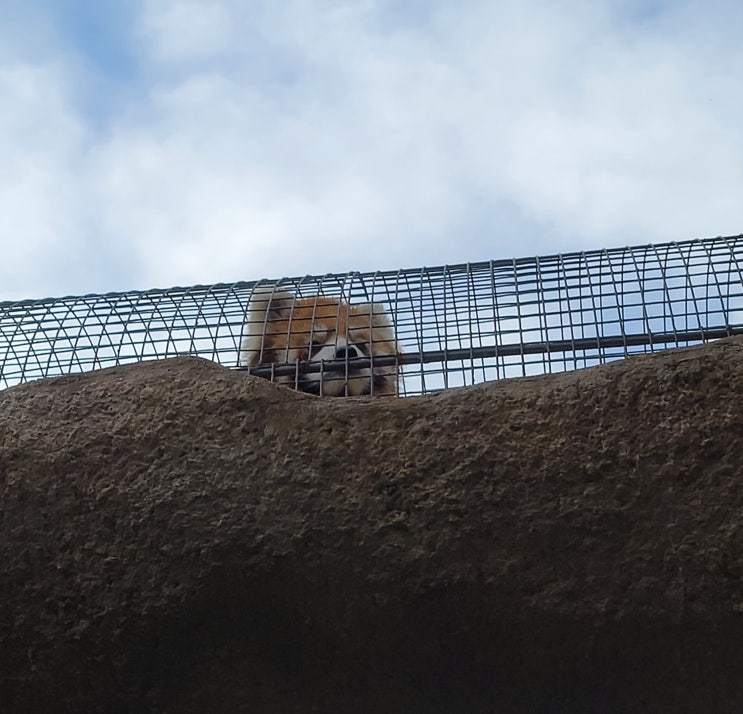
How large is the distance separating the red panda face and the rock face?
29.0 inches

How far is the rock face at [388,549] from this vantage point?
3.50 feet

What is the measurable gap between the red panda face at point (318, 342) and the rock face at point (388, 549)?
0.74m

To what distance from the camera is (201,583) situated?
3.64ft

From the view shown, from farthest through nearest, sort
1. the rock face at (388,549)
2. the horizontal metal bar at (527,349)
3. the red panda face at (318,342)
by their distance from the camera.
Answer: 1. the red panda face at (318,342)
2. the horizontal metal bar at (527,349)
3. the rock face at (388,549)

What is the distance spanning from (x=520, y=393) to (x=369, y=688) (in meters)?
0.38

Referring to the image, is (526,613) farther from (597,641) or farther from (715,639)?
(715,639)

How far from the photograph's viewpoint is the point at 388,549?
1.09 metres

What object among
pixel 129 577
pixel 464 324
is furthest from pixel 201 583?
pixel 464 324

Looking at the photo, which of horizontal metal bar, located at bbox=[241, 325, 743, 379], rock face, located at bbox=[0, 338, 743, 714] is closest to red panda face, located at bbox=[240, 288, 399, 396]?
horizontal metal bar, located at bbox=[241, 325, 743, 379]

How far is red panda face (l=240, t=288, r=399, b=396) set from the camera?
1.95 metres

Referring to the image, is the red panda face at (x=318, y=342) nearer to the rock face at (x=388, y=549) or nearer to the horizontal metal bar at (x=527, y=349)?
the horizontal metal bar at (x=527, y=349)

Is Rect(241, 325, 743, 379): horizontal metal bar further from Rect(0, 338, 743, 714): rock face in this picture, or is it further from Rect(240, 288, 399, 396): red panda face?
Rect(0, 338, 743, 714): rock face

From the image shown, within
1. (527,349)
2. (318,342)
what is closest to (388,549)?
(527,349)

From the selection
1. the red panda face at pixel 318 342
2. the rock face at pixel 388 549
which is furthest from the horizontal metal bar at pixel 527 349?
the rock face at pixel 388 549
